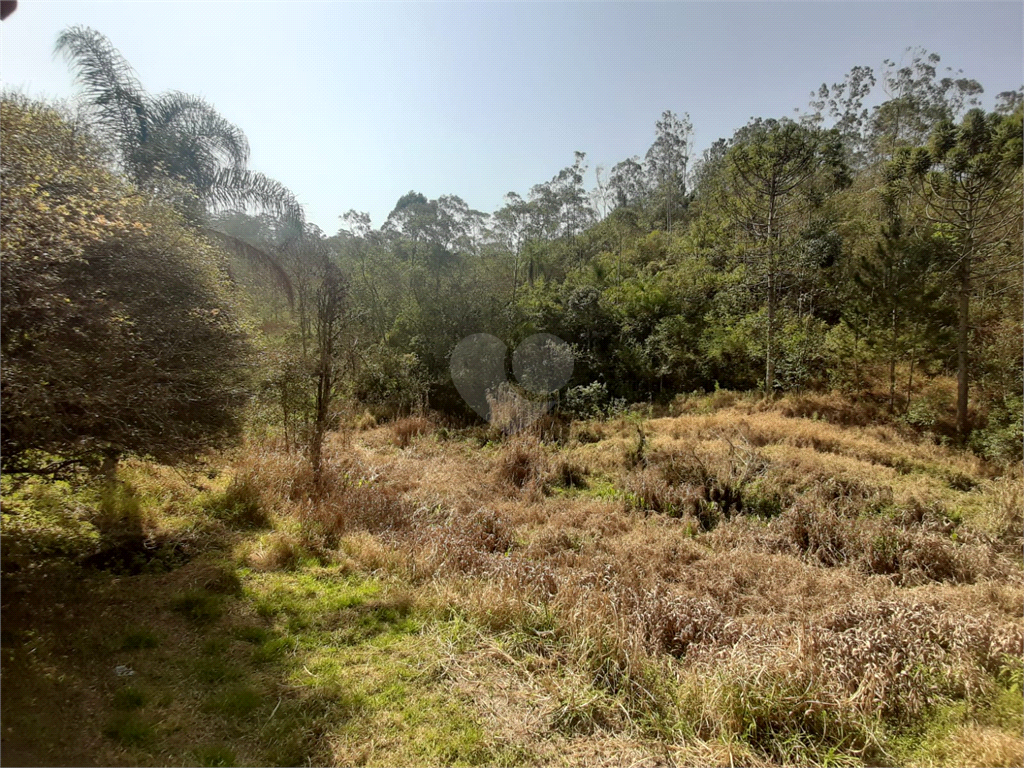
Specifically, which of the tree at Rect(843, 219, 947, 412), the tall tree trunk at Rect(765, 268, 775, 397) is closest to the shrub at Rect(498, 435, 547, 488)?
the tall tree trunk at Rect(765, 268, 775, 397)

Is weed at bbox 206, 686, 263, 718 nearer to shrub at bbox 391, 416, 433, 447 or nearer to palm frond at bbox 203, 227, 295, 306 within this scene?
palm frond at bbox 203, 227, 295, 306

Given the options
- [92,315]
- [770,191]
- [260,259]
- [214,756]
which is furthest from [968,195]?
[214,756]

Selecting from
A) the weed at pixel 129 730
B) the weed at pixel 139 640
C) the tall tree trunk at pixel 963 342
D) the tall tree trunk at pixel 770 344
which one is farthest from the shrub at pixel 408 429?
the tall tree trunk at pixel 963 342

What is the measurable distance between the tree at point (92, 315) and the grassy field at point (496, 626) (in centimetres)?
147

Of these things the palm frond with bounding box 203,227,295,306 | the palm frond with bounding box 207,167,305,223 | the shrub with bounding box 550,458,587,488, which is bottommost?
the shrub with bounding box 550,458,587,488

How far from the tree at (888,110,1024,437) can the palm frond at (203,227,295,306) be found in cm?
1560

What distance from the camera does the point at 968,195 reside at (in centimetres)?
1118

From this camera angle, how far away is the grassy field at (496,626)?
2.72 m

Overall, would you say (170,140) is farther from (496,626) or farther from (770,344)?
(770,344)

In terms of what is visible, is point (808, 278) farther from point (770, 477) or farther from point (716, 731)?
point (716, 731)

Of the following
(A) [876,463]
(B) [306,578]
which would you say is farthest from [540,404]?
(B) [306,578]

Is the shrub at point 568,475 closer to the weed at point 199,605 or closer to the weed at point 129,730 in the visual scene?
the weed at point 199,605

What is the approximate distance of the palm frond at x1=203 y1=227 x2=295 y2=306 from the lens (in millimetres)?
8000

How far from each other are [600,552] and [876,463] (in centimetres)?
775
